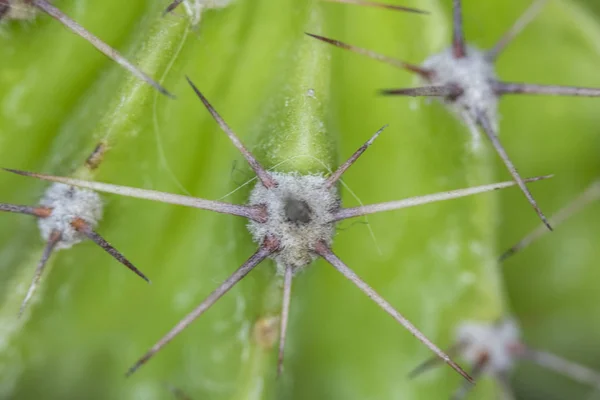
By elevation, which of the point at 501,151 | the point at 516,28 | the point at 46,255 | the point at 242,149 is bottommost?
the point at 46,255

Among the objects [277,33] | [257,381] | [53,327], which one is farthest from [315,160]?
[53,327]

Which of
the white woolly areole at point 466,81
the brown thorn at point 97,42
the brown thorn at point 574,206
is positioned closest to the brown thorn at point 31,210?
the brown thorn at point 97,42

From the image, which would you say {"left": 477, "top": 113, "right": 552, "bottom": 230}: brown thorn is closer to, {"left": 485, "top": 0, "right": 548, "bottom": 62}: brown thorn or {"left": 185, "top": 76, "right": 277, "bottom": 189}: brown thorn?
{"left": 485, "top": 0, "right": 548, "bottom": 62}: brown thorn

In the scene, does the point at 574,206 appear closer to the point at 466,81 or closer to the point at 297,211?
the point at 466,81

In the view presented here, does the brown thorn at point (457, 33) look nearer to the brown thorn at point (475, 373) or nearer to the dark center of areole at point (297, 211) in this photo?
the dark center of areole at point (297, 211)

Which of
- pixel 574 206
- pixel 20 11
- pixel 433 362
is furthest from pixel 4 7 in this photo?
pixel 574 206

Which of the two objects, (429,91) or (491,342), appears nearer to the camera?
(429,91)
